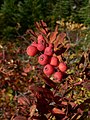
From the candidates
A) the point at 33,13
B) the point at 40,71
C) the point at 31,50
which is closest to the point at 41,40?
the point at 31,50

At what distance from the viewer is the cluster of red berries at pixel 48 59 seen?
4.39ft

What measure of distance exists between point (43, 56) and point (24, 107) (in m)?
0.21

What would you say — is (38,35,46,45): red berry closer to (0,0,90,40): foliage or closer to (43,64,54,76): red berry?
(43,64,54,76): red berry

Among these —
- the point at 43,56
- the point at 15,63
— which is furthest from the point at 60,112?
the point at 15,63


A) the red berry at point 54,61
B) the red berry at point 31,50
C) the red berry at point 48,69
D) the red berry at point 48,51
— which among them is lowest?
the red berry at point 48,69

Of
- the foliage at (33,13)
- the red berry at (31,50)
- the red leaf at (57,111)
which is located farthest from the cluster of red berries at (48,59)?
the foliage at (33,13)

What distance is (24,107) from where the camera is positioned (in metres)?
1.39

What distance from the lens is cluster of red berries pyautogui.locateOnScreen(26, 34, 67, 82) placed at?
4.39 feet

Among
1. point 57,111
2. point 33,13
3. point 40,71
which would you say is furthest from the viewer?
point 33,13

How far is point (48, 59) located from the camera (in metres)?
1.36

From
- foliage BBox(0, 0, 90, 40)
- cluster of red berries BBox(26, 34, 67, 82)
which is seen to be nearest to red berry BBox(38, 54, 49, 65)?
cluster of red berries BBox(26, 34, 67, 82)

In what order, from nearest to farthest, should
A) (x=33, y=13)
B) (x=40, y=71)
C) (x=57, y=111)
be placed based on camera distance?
(x=57, y=111) → (x=40, y=71) → (x=33, y=13)

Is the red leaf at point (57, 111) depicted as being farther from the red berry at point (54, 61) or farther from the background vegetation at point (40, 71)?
the red berry at point (54, 61)

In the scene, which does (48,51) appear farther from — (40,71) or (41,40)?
(40,71)
